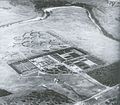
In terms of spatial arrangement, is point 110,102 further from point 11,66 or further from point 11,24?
point 11,24

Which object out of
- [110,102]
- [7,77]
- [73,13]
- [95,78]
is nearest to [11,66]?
[7,77]

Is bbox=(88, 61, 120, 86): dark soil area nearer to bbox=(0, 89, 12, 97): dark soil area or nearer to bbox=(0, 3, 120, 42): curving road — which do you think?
bbox=(0, 3, 120, 42): curving road

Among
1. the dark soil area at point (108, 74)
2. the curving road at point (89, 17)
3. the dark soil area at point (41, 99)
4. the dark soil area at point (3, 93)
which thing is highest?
the curving road at point (89, 17)

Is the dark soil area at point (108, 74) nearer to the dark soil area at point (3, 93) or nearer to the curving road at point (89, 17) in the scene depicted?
the curving road at point (89, 17)

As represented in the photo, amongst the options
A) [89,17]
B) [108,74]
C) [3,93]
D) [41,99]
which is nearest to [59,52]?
[108,74]

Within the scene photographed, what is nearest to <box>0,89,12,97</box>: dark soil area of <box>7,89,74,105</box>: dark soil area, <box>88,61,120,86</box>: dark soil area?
<box>7,89,74,105</box>: dark soil area

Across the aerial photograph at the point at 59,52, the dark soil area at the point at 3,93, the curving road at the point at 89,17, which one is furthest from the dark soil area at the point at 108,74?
the dark soil area at the point at 3,93

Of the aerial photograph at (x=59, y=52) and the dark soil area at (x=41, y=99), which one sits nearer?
the dark soil area at (x=41, y=99)
